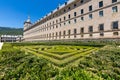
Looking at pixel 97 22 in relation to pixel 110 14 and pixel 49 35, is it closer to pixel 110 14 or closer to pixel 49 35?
pixel 110 14

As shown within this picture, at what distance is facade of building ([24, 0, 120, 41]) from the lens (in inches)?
1175

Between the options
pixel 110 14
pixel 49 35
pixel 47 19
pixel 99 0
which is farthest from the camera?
pixel 47 19

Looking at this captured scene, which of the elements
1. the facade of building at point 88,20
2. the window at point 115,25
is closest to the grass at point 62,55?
the window at point 115,25

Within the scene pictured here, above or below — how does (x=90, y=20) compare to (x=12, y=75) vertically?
above

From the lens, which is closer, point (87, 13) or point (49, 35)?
point (87, 13)

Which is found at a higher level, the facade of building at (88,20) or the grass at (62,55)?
the facade of building at (88,20)

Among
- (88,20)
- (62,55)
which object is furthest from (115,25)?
(62,55)

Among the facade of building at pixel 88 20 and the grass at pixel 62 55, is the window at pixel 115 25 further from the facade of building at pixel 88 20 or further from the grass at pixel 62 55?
the grass at pixel 62 55

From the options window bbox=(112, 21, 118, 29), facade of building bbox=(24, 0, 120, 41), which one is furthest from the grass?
facade of building bbox=(24, 0, 120, 41)

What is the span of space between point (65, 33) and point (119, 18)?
2201cm

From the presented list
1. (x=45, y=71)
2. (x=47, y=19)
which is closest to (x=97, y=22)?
(x=45, y=71)

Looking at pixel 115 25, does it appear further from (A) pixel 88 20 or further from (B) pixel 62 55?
(B) pixel 62 55

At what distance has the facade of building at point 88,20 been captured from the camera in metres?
29.8

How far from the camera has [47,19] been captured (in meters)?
66.1
